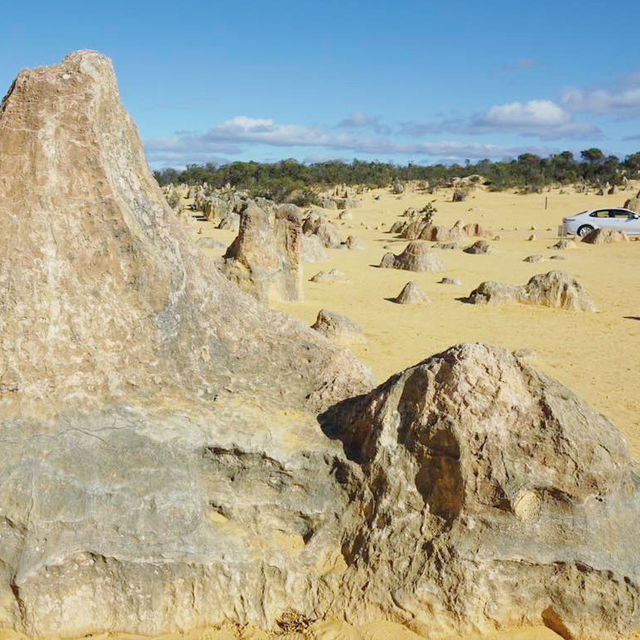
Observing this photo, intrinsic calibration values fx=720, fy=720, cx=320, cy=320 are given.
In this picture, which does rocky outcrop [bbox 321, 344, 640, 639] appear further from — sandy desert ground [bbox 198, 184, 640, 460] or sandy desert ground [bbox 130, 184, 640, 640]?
sandy desert ground [bbox 198, 184, 640, 460]

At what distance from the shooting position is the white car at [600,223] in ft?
81.0

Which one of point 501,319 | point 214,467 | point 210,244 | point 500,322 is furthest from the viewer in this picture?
point 210,244

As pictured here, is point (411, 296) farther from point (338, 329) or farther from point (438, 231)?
point (438, 231)

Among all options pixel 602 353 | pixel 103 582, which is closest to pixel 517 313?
pixel 602 353

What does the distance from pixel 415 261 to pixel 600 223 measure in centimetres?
1084

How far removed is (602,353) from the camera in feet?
32.4

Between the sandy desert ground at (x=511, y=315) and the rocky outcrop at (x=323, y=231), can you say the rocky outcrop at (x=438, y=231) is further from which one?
the rocky outcrop at (x=323, y=231)

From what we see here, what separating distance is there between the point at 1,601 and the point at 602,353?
8457 millimetres

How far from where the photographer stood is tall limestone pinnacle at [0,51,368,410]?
12.3ft

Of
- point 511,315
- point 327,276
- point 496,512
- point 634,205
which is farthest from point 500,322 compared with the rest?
point 634,205

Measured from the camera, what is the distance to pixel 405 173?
5756 cm

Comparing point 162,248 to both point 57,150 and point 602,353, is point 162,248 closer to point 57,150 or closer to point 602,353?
point 57,150

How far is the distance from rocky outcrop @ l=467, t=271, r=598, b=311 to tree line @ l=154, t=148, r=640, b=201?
87.1 ft

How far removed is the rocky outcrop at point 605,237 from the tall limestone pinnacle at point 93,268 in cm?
2093
